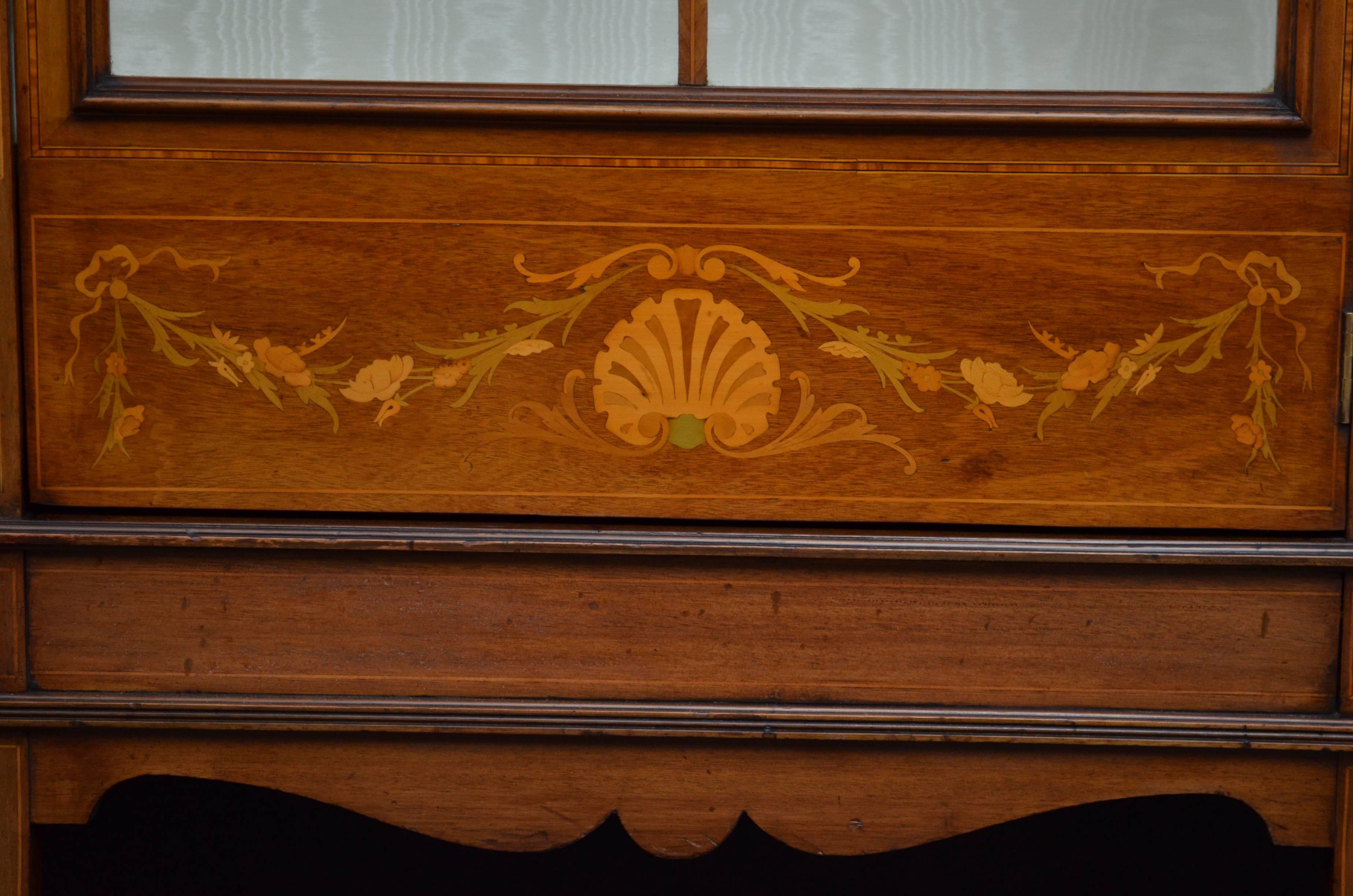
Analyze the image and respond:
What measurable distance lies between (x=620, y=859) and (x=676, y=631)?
61cm

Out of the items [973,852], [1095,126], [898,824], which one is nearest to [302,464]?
[898,824]

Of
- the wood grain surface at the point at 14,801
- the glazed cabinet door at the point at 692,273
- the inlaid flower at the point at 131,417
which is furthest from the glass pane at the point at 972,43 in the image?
the wood grain surface at the point at 14,801

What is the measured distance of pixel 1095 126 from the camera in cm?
106

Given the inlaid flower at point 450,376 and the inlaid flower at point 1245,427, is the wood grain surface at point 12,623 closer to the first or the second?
the inlaid flower at point 450,376

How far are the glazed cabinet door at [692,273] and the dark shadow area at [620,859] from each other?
0.69 m

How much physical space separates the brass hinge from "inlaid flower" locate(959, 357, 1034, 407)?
0.32 metres

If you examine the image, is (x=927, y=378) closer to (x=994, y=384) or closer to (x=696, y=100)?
(x=994, y=384)

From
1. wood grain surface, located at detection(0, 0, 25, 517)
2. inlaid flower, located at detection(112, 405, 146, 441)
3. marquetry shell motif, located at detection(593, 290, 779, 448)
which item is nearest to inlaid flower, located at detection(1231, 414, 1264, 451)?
marquetry shell motif, located at detection(593, 290, 779, 448)

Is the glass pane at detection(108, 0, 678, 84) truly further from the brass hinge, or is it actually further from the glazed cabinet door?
the brass hinge

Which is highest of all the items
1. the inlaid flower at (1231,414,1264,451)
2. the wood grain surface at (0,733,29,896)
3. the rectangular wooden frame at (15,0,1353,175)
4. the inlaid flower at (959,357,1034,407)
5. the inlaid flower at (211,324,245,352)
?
the rectangular wooden frame at (15,0,1353,175)

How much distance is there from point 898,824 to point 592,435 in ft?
1.76

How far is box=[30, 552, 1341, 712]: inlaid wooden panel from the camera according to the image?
1092 mm

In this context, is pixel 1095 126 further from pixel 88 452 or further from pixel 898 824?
pixel 88 452

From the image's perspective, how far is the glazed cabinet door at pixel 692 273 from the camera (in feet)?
3.51
